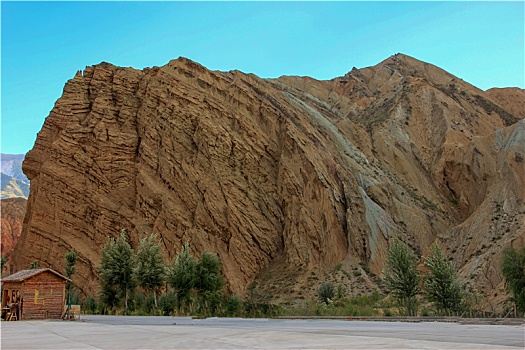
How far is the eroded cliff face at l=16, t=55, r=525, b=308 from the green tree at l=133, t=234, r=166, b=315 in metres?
9.80

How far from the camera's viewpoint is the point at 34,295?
2870 centimetres

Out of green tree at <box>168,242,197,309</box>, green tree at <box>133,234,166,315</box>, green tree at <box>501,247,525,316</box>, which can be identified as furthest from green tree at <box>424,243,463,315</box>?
green tree at <box>133,234,166,315</box>

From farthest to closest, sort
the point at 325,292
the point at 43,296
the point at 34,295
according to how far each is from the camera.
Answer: the point at 325,292
the point at 43,296
the point at 34,295

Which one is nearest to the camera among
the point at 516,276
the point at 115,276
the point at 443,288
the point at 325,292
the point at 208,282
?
the point at 516,276

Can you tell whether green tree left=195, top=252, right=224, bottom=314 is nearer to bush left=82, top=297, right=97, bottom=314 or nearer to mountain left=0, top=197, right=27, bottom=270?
bush left=82, top=297, right=97, bottom=314

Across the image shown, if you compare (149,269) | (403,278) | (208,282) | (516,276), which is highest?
(149,269)

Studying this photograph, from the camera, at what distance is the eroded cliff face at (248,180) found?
49281 millimetres

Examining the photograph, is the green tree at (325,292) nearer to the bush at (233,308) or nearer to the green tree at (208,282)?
the green tree at (208,282)

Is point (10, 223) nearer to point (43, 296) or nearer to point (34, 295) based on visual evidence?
point (43, 296)

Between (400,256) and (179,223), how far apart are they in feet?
93.0

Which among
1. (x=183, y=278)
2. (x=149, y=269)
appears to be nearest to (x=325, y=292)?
(x=183, y=278)

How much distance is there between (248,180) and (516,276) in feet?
107

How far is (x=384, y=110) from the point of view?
7588cm

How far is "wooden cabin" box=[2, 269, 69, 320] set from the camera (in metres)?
28.1
